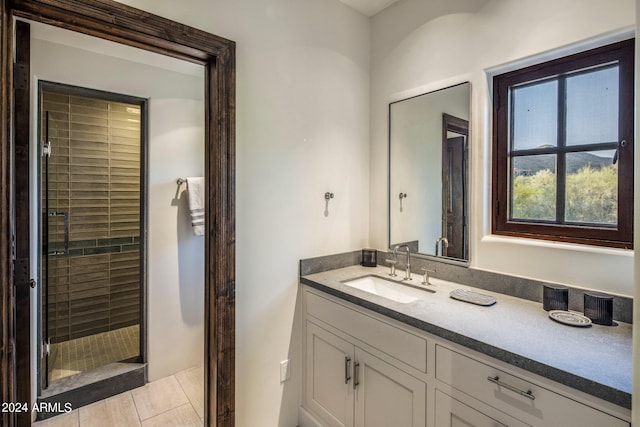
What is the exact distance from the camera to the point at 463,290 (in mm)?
1604

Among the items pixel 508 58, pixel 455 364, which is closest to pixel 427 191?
pixel 508 58

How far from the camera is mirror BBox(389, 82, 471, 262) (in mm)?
1720

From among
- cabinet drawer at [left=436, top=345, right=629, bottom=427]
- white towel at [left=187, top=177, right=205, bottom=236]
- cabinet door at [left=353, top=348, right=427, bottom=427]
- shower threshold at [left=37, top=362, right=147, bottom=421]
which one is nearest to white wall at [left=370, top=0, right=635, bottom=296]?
cabinet drawer at [left=436, top=345, right=629, bottom=427]

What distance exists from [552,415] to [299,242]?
1330 mm

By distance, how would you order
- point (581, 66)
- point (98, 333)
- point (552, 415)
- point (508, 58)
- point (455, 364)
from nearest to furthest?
point (552, 415) < point (455, 364) < point (581, 66) < point (508, 58) < point (98, 333)

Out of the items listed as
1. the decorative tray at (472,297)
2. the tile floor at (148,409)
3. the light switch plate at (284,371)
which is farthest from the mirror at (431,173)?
the tile floor at (148,409)

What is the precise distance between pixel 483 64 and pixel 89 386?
3.08m

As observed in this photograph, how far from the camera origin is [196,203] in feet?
7.66

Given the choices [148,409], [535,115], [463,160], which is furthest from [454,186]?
[148,409]

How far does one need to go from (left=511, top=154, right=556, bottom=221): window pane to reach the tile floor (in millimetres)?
2256

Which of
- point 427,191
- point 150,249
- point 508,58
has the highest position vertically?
point 508,58

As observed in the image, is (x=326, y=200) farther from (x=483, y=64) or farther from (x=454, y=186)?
(x=483, y=64)

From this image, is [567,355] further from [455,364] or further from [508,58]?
[508,58]

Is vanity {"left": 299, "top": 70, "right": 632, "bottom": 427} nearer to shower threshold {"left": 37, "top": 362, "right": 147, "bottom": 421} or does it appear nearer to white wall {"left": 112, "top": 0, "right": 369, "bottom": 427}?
white wall {"left": 112, "top": 0, "right": 369, "bottom": 427}
